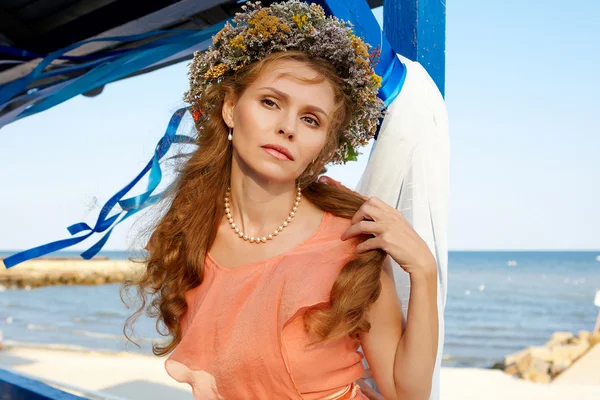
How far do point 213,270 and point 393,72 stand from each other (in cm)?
75

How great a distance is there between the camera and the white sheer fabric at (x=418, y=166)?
1.57m

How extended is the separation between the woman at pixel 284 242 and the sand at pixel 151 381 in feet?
20.5

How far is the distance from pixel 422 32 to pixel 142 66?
1225 millimetres

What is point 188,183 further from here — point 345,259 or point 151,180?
point 345,259

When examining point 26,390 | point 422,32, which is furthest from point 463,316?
point 422,32

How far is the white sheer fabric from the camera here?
1566mm

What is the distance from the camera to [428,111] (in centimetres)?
158

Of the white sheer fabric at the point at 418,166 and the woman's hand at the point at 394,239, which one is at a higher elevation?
the white sheer fabric at the point at 418,166

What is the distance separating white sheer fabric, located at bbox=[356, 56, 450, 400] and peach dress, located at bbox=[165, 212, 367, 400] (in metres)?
0.16

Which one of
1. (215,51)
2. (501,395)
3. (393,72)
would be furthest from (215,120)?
(501,395)

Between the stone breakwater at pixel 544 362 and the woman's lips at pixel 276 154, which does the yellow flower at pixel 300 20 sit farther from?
the stone breakwater at pixel 544 362

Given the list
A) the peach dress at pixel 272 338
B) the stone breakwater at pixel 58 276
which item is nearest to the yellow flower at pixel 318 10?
the peach dress at pixel 272 338

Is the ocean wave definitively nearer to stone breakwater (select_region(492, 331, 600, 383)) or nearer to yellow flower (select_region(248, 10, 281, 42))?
stone breakwater (select_region(492, 331, 600, 383))

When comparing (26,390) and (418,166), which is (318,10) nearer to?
(418,166)
